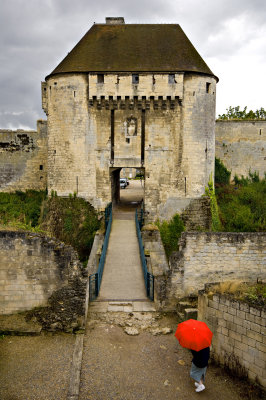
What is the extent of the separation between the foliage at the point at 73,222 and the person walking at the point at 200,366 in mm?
10837

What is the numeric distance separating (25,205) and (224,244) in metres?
14.2

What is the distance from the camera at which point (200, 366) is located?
5789 millimetres

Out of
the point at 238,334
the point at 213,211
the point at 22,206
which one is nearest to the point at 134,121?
the point at 213,211

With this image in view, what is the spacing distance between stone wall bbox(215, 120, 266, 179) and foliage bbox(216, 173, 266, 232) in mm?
754

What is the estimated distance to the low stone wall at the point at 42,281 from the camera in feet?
26.1

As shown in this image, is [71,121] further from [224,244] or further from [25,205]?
[224,244]

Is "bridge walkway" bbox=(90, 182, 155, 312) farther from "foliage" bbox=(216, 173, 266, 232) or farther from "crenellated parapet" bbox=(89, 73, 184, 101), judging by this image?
"crenellated parapet" bbox=(89, 73, 184, 101)

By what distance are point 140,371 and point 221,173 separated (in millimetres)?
17423

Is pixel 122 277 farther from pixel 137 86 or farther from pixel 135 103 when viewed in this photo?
pixel 137 86

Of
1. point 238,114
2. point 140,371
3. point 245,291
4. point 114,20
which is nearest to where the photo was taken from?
point 140,371

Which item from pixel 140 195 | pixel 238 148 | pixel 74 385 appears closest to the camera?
pixel 74 385

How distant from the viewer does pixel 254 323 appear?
240 inches

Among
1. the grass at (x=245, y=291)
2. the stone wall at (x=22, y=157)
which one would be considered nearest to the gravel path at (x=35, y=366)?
the grass at (x=245, y=291)

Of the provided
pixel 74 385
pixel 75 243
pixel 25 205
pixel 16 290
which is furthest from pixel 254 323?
pixel 25 205
